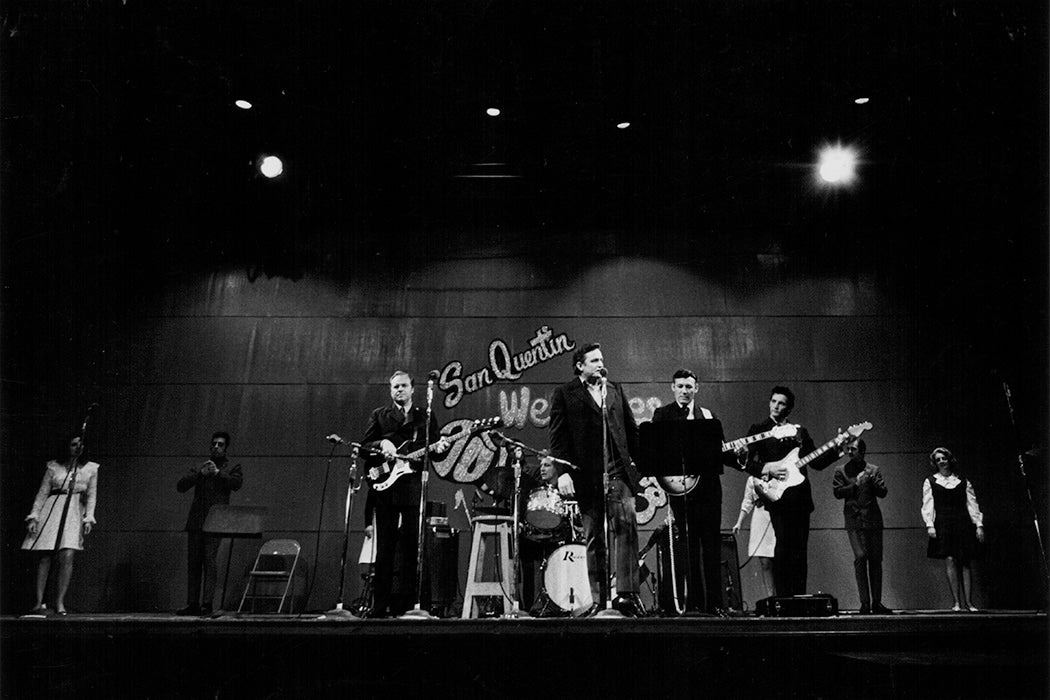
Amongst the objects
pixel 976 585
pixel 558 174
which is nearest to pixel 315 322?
pixel 558 174

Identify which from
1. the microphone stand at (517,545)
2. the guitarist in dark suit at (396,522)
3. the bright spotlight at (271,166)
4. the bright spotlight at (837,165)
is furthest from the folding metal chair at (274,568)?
the bright spotlight at (837,165)

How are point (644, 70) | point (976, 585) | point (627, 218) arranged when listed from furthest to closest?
1. point (627, 218)
2. point (976, 585)
3. point (644, 70)

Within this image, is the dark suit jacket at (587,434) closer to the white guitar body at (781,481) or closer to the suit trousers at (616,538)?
the suit trousers at (616,538)

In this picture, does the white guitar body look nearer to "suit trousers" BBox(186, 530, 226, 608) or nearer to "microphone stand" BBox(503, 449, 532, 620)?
"microphone stand" BBox(503, 449, 532, 620)

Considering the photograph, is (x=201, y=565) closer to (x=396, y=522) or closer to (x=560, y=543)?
(x=396, y=522)

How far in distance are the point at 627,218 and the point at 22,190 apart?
263 inches

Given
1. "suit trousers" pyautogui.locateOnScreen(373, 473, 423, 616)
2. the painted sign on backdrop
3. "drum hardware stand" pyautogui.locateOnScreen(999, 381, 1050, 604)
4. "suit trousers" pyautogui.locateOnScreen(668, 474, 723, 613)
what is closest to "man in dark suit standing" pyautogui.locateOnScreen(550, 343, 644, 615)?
"suit trousers" pyautogui.locateOnScreen(668, 474, 723, 613)

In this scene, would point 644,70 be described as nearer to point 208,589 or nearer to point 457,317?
point 457,317

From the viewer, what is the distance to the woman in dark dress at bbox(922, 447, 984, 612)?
8.16 meters

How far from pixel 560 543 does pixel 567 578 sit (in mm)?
463

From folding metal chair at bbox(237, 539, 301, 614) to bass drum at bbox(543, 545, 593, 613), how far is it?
3289 mm

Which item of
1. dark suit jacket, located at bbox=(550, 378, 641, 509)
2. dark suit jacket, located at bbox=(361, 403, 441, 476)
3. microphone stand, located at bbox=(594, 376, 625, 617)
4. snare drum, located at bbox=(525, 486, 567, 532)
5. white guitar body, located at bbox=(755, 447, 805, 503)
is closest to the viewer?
microphone stand, located at bbox=(594, 376, 625, 617)

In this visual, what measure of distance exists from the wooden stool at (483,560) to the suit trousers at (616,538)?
83.6 inches

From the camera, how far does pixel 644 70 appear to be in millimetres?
7508
